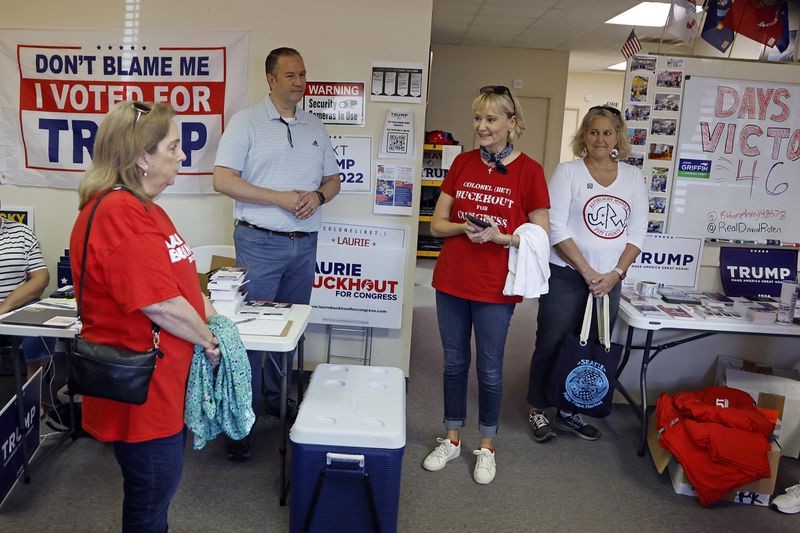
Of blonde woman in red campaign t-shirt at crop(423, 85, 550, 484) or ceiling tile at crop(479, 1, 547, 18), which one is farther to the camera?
ceiling tile at crop(479, 1, 547, 18)

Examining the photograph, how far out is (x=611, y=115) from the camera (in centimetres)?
265

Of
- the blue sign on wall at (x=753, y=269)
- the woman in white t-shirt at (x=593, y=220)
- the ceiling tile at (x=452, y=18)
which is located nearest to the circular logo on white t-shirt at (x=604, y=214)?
the woman in white t-shirt at (x=593, y=220)

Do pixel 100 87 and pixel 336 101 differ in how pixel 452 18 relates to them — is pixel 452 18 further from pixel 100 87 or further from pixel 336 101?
pixel 100 87

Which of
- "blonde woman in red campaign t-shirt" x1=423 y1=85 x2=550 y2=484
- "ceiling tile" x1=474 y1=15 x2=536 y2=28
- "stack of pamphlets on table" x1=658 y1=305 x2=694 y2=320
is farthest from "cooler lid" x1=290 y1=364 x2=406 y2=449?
"ceiling tile" x1=474 y1=15 x2=536 y2=28

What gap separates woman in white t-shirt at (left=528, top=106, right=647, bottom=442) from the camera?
2654mm

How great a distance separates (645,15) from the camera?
5.95 m

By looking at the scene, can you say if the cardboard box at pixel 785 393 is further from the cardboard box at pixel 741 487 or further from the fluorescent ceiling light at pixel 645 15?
the fluorescent ceiling light at pixel 645 15

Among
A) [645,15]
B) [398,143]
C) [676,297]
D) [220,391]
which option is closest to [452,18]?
[645,15]

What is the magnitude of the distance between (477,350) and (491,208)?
1.94ft

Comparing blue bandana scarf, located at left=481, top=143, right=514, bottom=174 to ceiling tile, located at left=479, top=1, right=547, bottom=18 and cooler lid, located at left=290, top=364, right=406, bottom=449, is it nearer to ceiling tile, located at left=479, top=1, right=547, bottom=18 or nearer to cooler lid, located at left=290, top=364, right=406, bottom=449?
cooler lid, located at left=290, top=364, right=406, bottom=449

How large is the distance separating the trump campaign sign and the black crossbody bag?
2017mm

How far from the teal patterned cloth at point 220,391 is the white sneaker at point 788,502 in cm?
212

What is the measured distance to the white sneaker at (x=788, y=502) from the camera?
7.83 ft

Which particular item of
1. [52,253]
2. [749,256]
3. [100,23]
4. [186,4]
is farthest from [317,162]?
[749,256]
